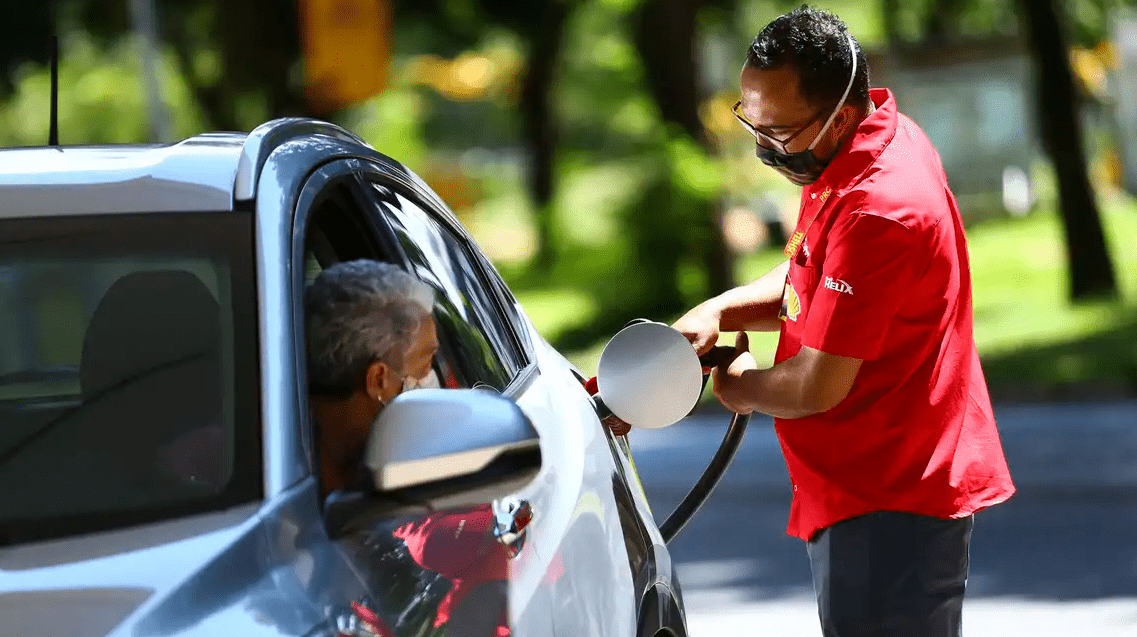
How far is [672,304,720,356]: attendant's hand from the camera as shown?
3.60 meters

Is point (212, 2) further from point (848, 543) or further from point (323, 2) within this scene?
point (848, 543)

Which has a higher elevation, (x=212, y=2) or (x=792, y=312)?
(x=792, y=312)

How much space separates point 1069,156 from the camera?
19.2 meters

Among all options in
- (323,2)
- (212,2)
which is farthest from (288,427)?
(212,2)

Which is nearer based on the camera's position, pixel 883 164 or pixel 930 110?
pixel 883 164

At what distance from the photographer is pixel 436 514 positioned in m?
2.60

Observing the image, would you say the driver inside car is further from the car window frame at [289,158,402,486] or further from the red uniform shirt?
the red uniform shirt

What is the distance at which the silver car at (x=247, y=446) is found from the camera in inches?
88.5

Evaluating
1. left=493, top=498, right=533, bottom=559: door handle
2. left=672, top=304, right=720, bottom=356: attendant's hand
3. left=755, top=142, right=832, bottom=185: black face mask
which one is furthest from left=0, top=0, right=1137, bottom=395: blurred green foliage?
left=493, top=498, right=533, bottom=559: door handle

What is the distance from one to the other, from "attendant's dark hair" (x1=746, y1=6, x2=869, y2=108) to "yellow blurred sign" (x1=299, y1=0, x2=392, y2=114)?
14900 millimetres

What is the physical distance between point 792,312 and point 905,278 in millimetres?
336

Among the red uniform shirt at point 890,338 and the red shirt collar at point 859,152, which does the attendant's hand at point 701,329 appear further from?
the red shirt collar at point 859,152

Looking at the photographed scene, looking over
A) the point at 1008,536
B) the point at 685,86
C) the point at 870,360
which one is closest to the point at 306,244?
the point at 870,360

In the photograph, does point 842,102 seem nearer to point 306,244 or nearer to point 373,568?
point 306,244
